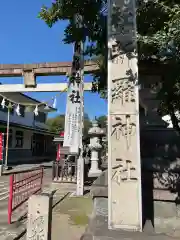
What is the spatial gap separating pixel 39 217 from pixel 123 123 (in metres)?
1.98

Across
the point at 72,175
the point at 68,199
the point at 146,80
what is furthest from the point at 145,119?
the point at 72,175

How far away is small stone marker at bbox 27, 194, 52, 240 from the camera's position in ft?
11.4

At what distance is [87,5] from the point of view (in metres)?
5.05

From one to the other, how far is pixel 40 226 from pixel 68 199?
228 inches

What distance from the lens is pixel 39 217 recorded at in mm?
3490

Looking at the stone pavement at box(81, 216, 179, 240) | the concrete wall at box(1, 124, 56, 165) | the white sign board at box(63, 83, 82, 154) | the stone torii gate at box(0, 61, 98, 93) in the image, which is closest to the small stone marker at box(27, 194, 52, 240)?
the stone pavement at box(81, 216, 179, 240)

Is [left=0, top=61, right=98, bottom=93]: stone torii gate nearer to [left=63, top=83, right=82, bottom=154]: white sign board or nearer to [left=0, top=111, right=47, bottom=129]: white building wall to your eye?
[left=63, top=83, right=82, bottom=154]: white sign board

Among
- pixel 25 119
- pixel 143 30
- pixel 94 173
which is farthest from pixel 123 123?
pixel 25 119

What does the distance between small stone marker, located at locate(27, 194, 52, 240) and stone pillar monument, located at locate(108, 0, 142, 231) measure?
1.26 metres

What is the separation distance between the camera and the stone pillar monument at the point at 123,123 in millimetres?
4375

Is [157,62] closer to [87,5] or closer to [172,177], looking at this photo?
[87,5]

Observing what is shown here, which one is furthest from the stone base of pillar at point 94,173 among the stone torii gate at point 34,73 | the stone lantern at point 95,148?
the stone torii gate at point 34,73

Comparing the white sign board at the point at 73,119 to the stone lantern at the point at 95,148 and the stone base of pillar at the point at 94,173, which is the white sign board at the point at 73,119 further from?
the stone lantern at the point at 95,148

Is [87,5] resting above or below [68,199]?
above
